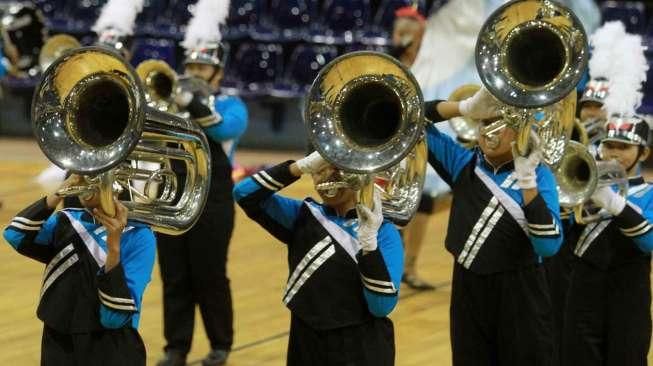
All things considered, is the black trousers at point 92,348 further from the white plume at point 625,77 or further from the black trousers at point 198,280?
the white plume at point 625,77

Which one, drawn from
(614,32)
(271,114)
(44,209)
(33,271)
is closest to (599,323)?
(614,32)

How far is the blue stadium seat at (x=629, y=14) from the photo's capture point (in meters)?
11.9

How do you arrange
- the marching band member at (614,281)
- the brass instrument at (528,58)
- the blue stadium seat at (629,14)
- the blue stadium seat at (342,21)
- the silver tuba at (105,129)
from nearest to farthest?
the silver tuba at (105,129) → the brass instrument at (528,58) → the marching band member at (614,281) → the blue stadium seat at (629,14) → the blue stadium seat at (342,21)

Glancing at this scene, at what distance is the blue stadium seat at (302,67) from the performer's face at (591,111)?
6.55 metres

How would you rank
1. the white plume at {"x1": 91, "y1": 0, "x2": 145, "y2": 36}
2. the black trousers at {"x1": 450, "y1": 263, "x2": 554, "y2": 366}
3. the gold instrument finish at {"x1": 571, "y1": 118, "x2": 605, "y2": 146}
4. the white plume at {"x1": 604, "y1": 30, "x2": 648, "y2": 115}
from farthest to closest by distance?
the white plume at {"x1": 91, "y1": 0, "x2": 145, "y2": 36} → the white plume at {"x1": 604, "y1": 30, "x2": 648, "y2": 115} → the gold instrument finish at {"x1": 571, "y1": 118, "x2": 605, "y2": 146} → the black trousers at {"x1": 450, "y1": 263, "x2": 554, "y2": 366}

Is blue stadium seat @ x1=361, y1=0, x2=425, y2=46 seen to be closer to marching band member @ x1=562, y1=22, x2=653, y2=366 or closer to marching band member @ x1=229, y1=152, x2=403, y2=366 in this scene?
marching band member @ x1=562, y1=22, x2=653, y2=366

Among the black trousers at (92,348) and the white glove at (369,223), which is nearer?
the white glove at (369,223)

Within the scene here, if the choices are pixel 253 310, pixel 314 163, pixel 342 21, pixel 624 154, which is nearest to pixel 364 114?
pixel 314 163

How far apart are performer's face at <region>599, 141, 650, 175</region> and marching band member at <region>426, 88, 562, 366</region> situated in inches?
28.7

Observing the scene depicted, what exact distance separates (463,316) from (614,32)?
6.41 ft

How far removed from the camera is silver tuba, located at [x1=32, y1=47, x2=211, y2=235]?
3.68m

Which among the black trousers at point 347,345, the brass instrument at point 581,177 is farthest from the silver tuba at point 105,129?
the brass instrument at point 581,177

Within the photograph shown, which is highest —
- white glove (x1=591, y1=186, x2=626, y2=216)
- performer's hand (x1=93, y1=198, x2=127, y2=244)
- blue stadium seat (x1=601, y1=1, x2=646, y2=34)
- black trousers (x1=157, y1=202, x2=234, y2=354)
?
performer's hand (x1=93, y1=198, x2=127, y2=244)

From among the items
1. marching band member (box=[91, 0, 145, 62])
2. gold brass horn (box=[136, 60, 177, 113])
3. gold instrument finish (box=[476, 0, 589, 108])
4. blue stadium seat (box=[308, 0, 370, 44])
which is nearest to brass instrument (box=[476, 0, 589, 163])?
gold instrument finish (box=[476, 0, 589, 108])
